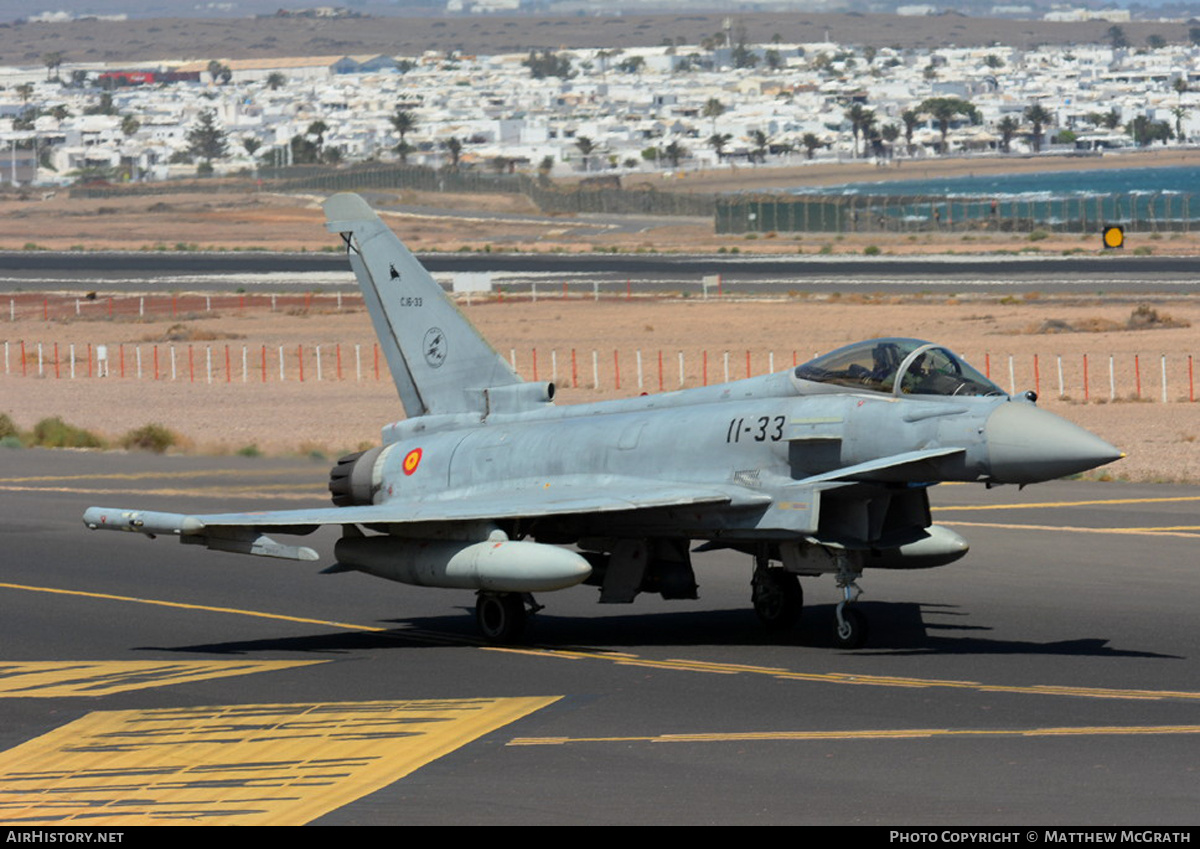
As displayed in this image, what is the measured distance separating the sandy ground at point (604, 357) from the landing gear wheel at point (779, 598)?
15.6 m

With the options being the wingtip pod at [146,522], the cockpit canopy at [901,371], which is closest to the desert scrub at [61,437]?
the wingtip pod at [146,522]

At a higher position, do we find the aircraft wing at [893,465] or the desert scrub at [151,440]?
the aircraft wing at [893,465]

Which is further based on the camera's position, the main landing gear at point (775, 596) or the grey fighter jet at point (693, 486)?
the main landing gear at point (775, 596)

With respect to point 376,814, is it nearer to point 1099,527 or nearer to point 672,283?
point 1099,527

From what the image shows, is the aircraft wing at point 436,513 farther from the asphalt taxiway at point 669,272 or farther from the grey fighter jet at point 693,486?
the asphalt taxiway at point 669,272

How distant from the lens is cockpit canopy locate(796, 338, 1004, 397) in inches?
715

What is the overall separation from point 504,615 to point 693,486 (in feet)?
8.82

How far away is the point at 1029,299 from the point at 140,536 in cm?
5318

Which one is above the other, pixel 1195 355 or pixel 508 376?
pixel 508 376

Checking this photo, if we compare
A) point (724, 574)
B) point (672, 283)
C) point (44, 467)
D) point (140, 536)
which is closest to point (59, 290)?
point (672, 283)

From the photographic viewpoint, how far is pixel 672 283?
9375 centimetres

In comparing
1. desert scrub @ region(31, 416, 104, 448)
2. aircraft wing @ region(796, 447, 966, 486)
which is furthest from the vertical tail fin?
desert scrub @ region(31, 416, 104, 448)

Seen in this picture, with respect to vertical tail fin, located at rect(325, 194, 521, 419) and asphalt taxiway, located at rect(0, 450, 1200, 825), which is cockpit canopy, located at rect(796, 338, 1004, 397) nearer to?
asphalt taxiway, located at rect(0, 450, 1200, 825)

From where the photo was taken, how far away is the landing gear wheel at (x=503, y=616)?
19984 millimetres
